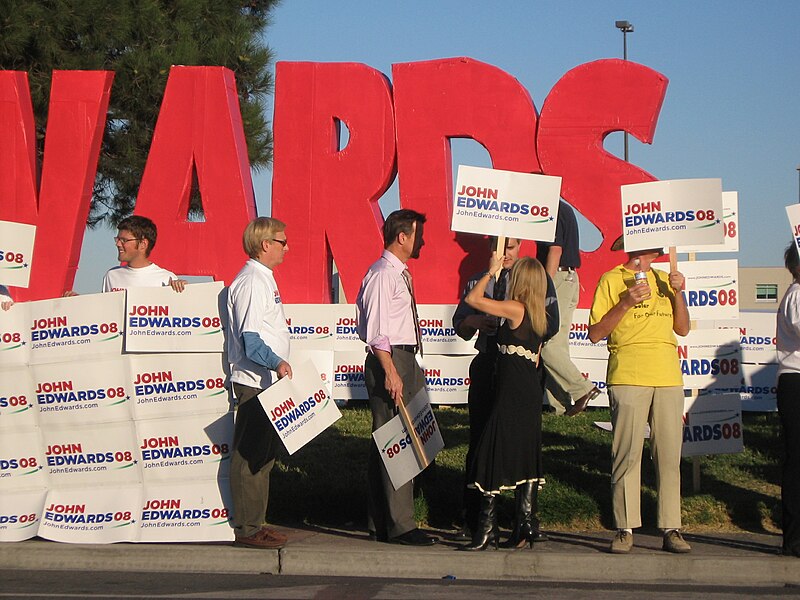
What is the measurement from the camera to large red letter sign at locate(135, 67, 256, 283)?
12.7 m

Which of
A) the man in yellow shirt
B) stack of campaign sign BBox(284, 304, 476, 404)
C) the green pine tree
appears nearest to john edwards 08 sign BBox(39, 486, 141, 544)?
the man in yellow shirt

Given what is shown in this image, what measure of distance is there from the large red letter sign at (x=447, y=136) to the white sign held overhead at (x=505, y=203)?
4.52 meters

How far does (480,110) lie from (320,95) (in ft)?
5.98

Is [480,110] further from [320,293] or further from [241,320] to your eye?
[241,320]

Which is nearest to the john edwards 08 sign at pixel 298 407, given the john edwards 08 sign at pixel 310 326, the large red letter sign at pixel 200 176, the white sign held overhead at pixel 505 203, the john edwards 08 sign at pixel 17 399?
the white sign held overhead at pixel 505 203

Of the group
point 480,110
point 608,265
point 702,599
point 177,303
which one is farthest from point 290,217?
point 702,599

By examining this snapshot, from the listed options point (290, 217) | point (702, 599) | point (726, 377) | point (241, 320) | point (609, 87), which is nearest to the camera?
point (702, 599)

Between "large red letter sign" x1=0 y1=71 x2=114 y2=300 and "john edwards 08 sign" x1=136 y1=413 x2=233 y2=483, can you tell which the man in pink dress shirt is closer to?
"john edwards 08 sign" x1=136 y1=413 x2=233 y2=483

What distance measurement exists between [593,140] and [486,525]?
6.05m

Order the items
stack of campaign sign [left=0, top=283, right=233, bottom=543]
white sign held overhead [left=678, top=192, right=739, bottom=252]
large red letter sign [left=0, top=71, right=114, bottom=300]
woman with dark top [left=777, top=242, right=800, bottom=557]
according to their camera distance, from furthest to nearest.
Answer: large red letter sign [left=0, top=71, right=114, bottom=300] → white sign held overhead [left=678, top=192, right=739, bottom=252] → stack of campaign sign [left=0, top=283, right=233, bottom=543] → woman with dark top [left=777, top=242, right=800, bottom=557]

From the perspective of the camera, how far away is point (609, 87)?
12.0 meters

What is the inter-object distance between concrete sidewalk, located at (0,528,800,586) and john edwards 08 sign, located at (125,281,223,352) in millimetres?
1293

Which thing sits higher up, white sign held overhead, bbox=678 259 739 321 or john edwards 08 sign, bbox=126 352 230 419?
white sign held overhead, bbox=678 259 739 321

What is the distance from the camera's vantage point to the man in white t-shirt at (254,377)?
7121 millimetres
